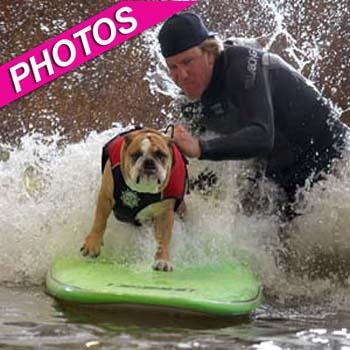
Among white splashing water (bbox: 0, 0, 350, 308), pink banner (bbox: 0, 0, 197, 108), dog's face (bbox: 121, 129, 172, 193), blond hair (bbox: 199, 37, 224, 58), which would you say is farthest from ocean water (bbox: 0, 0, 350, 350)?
pink banner (bbox: 0, 0, 197, 108)

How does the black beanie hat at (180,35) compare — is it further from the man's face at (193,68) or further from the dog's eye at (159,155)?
the dog's eye at (159,155)

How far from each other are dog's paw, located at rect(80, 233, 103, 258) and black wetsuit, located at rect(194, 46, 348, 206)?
0.57m

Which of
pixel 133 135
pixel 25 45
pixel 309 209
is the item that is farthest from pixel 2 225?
pixel 25 45

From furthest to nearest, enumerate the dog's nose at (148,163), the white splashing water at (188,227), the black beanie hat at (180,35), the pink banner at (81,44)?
the pink banner at (81,44), the white splashing water at (188,227), the black beanie hat at (180,35), the dog's nose at (148,163)

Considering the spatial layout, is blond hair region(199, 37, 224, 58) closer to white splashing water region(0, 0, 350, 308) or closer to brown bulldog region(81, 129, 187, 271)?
brown bulldog region(81, 129, 187, 271)

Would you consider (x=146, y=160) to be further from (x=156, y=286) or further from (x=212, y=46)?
(x=212, y=46)

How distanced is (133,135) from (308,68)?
5.06 m

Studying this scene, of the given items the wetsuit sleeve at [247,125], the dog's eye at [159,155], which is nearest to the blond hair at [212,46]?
the wetsuit sleeve at [247,125]

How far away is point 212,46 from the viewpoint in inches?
151

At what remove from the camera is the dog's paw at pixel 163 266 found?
3.67 m

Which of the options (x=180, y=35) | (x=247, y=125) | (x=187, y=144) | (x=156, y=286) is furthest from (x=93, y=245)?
(x=180, y=35)

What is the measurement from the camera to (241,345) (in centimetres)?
292

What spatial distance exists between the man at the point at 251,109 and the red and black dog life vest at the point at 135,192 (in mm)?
81

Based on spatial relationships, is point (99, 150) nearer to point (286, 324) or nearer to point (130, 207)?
point (130, 207)
